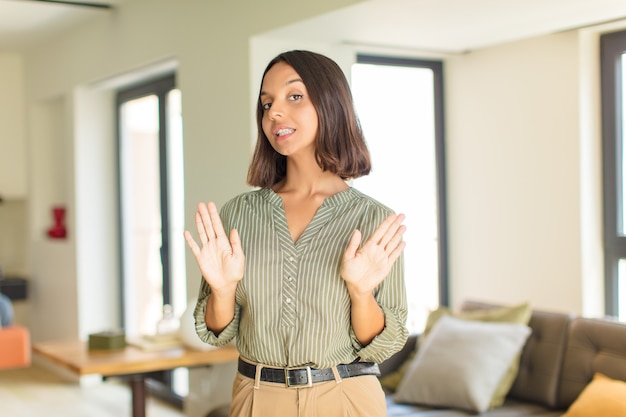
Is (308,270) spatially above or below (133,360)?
above

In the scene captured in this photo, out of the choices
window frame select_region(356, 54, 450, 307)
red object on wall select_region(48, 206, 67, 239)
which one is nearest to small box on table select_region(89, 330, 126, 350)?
window frame select_region(356, 54, 450, 307)

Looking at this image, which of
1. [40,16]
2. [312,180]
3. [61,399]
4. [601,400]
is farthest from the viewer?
[61,399]

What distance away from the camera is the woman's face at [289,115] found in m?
1.84

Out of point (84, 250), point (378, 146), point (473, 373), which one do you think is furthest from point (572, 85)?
point (84, 250)

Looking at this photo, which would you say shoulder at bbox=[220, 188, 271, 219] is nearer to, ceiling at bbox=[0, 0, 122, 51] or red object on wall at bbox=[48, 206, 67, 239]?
ceiling at bbox=[0, 0, 122, 51]

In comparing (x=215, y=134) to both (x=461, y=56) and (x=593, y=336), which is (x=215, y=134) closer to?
(x=461, y=56)

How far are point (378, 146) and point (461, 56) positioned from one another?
0.67 m

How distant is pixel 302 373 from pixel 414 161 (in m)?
3.05

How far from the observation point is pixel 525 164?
14.2 ft

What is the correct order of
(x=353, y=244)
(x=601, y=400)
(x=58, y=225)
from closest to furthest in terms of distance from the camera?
(x=353, y=244) < (x=601, y=400) < (x=58, y=225)

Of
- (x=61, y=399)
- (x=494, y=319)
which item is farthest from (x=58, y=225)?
(x=494, y=319)

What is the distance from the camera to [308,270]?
1.81 m

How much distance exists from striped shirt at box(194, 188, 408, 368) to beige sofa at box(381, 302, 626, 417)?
1.75 metres

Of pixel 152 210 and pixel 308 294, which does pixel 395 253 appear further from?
pixel 152 210
